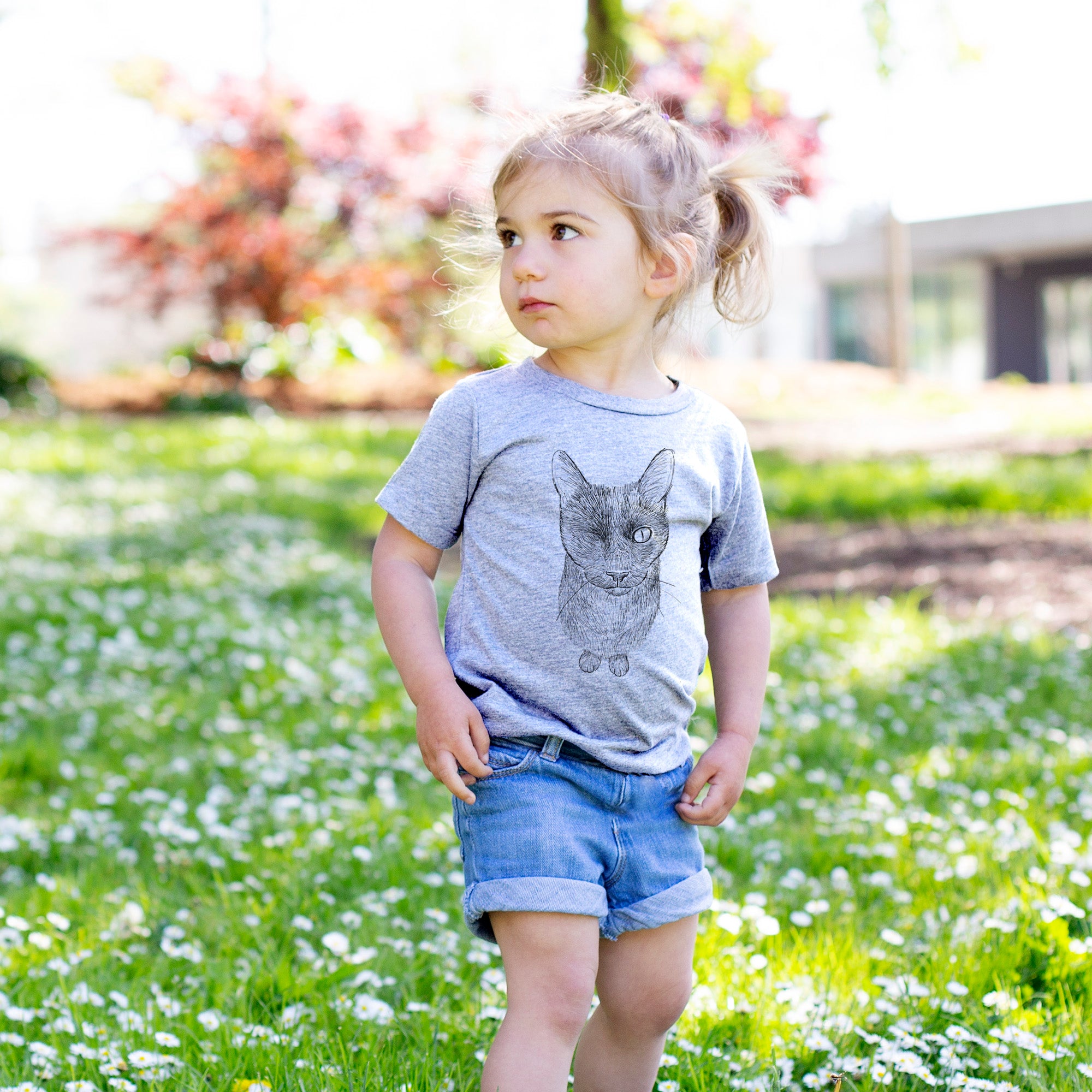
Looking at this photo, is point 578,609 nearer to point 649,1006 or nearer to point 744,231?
point 649,1006

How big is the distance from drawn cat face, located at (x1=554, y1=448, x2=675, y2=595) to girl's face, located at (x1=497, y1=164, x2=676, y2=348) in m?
0.22

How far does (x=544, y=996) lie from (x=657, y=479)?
31.8 inches

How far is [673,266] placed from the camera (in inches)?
80.5

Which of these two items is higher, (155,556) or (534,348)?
(534,348)

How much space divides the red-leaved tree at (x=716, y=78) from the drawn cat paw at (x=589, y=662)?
5941mm

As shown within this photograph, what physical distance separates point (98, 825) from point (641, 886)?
2.13m

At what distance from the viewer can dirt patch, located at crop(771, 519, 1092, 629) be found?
6.41 m

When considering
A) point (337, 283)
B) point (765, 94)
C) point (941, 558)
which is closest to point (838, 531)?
point (941, 558)

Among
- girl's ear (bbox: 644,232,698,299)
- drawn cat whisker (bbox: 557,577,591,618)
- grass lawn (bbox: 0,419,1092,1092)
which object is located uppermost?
girl's ear (bbox: 644,232,698,299)

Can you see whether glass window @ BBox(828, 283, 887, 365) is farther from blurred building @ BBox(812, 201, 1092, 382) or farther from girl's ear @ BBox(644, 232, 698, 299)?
girl's ear @ BBox(644, 232, 698, 299)

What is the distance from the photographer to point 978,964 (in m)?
2.55

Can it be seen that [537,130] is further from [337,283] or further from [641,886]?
[337,283]

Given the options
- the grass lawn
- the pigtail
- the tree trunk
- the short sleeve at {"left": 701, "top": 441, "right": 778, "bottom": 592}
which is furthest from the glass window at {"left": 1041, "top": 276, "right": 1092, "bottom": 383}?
the short sleeve at {"left": 701, "top": 441, "right": 778, "bottom": 592}

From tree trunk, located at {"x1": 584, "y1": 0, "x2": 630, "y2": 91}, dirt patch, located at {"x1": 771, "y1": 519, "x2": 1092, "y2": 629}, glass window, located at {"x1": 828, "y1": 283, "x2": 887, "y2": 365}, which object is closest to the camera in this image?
dirt patch, located at {"x1": 771, "y1": 519, "x2": 1092, "y2": 629}
